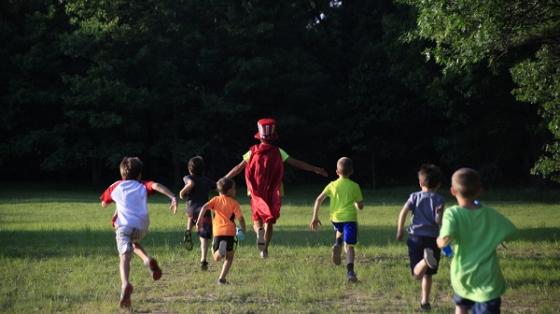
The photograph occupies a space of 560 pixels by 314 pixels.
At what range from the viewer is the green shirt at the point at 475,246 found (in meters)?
6.17

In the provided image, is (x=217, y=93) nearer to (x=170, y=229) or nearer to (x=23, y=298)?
(x=170, y=229)

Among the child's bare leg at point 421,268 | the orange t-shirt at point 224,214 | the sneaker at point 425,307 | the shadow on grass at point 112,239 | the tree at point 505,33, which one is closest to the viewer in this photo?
the child's bare leg at point 421,268

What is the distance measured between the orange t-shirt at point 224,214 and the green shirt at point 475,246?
172 inches

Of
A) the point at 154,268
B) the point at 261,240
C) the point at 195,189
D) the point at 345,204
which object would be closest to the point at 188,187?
the point at 195,189

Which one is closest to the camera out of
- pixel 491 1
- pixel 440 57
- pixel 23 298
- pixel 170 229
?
pixel 23 298

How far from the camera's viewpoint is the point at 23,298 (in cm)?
924

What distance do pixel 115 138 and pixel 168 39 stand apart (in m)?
6.06

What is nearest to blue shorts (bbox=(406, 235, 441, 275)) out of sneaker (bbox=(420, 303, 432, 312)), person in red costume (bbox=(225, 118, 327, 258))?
sneaker (bbox=(420, 303, 432, 312))

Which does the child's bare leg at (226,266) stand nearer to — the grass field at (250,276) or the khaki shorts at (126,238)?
the grass field at (250,276)

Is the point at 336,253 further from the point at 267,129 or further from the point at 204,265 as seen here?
the point at 267,129

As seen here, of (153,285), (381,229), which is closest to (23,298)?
(153,285)

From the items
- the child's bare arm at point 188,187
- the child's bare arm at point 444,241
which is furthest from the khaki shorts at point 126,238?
the child's bare arm at point 444,241

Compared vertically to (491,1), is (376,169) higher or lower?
lower

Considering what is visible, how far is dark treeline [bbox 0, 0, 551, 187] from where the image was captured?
3872cm
